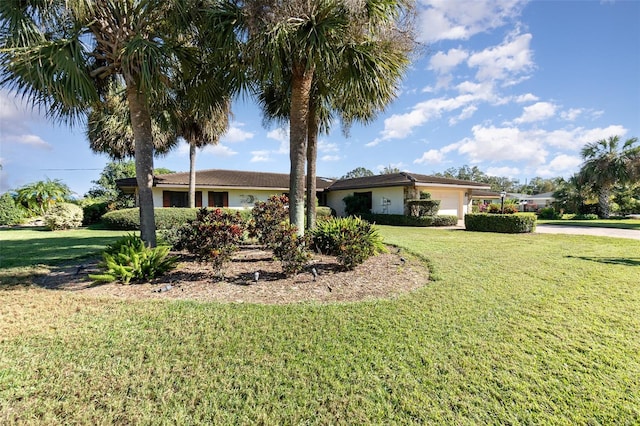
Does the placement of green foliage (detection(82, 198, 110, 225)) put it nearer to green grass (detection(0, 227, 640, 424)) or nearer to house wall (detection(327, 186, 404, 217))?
green grass (detection(0, 227, 640, 424))

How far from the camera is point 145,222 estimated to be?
6.84m

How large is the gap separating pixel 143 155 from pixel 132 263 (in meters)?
2.64

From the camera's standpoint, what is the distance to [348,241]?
254 inches

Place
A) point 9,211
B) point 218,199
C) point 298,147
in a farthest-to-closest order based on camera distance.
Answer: point 218,199 < point 9,211 < point 298,147

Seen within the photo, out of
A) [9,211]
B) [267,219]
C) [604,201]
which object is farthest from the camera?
[604,201]

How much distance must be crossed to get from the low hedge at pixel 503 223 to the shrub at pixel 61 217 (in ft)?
73.3

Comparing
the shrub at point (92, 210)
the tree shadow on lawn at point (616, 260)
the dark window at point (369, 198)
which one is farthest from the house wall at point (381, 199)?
the shrub at point (92, 210)

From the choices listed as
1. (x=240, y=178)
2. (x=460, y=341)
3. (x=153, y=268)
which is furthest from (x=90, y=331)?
(x=240, y=178)

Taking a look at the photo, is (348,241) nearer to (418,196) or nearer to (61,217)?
(418,196)

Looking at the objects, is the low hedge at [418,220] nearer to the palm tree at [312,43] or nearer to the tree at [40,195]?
the palm tree at [312,43]

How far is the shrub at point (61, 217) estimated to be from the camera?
1536 centimetres

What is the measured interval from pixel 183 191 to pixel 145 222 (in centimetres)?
1553

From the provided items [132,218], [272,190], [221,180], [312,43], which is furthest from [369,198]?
[312,43]

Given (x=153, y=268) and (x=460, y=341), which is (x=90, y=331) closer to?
(x=153, y=268)
